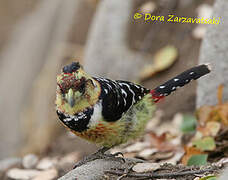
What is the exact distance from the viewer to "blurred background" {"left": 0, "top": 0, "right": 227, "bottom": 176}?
5.48 m

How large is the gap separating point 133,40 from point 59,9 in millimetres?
3139

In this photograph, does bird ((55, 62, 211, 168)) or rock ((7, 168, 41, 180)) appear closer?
bird ((55, 62, 211, 168))

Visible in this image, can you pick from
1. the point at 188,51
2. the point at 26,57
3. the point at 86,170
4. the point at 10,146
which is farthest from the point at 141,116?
the point at 26,57

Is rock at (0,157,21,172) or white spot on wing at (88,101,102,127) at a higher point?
rock at (0,157,21,172)

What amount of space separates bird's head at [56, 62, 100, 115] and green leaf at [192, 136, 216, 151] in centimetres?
108

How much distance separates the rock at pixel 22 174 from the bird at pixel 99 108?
0.92 m

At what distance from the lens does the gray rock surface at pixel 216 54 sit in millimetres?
4000

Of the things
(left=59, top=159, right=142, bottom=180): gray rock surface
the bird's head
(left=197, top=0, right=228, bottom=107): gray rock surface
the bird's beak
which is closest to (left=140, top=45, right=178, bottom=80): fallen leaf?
(left=197, top=0, right=228, bottom=107): gray rock surface

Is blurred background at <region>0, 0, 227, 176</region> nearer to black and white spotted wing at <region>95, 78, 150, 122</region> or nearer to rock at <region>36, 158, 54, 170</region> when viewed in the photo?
rock at <region>36, 158, 54, 170</region>

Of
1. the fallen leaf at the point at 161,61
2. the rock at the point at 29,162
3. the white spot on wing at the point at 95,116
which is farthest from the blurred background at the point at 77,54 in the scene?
the white spot on wing at the point at 95,116

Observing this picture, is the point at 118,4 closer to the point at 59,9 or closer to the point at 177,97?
the point at 177,97

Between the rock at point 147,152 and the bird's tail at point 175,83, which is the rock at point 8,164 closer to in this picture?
the rock at point 147,152

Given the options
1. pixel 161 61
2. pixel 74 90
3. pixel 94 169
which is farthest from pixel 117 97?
pixel 161 61

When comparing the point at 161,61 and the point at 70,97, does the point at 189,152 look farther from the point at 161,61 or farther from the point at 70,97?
the point at 161,61
